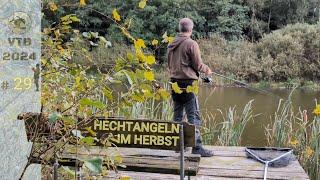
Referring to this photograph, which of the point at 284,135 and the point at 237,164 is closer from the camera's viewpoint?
the point at 237,164

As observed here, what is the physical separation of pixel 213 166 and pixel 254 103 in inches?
293

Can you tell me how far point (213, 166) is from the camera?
3.65 metres

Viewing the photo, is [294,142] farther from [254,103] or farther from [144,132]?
[254,103]

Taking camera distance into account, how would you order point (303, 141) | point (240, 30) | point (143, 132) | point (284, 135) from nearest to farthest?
point (143, 132) < point (303, 141) < point (284, 135) < point (240, 30)

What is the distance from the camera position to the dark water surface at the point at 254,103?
7.08 metres

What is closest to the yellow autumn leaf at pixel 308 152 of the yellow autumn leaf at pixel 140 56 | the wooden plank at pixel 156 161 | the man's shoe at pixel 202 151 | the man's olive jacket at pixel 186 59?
the man's shoe at pixel 202 151

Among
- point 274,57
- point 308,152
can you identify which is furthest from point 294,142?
point 274,57

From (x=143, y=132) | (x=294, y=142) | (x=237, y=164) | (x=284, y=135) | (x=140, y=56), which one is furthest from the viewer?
(x=284, y=135)

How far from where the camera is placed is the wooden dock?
8.67 feet

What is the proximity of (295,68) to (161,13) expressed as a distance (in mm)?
6022

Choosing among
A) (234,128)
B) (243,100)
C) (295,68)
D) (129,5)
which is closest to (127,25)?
(234,128)

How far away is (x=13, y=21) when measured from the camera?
5.32 ft

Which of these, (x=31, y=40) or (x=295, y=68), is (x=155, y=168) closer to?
(x=31, y=40)

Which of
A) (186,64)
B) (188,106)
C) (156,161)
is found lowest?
(156,161)
